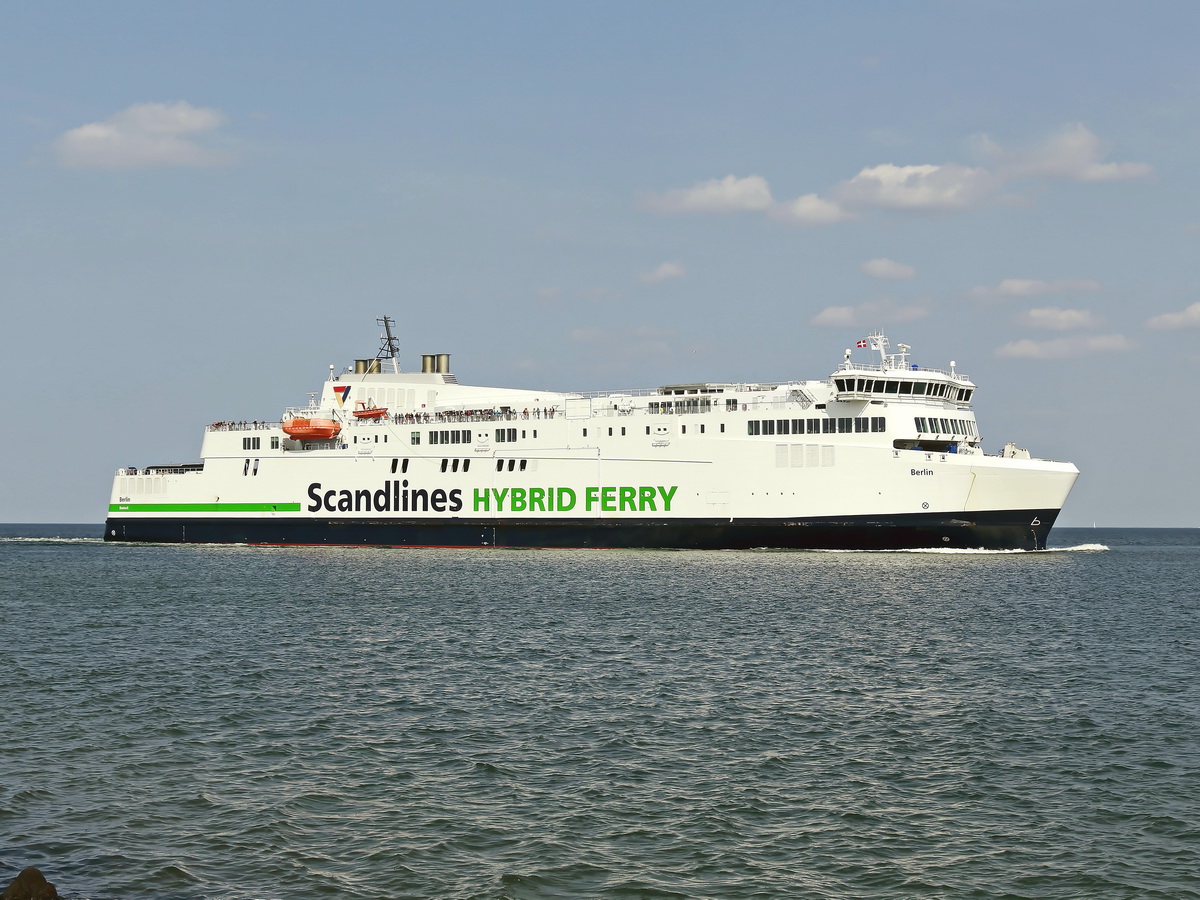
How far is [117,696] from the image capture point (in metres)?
20.7

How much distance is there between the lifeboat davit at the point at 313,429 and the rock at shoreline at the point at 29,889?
52866 millimetres

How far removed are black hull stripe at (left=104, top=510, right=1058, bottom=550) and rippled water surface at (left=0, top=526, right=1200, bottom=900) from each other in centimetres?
1327

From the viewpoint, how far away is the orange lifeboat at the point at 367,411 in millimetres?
61531

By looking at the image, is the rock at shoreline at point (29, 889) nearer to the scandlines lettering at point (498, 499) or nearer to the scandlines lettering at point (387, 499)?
the scandlines lettering at point (498, 499)

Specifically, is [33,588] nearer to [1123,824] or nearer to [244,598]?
[244,598]

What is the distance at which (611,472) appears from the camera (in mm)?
54375

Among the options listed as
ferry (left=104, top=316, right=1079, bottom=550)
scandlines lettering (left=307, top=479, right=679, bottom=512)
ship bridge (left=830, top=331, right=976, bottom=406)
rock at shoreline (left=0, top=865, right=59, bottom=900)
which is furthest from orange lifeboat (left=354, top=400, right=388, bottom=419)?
rock at shoreline (left=0, top=865, right=59, bottom=900)

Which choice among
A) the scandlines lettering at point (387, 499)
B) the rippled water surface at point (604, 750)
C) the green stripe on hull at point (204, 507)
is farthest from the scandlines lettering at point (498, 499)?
the rippled water surface at point (604, 750)

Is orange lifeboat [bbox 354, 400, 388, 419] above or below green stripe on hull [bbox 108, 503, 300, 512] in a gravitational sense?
above

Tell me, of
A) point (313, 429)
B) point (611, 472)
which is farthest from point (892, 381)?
point (313, 429)

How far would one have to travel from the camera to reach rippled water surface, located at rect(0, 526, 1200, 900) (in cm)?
1194

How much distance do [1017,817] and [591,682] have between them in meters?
9.65

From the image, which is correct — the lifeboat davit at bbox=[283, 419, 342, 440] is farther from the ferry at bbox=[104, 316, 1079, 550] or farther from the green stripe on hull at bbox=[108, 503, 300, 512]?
the green stripe on hull at bbox=[108, 503, 300, 512]

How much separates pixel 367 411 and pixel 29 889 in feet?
174
